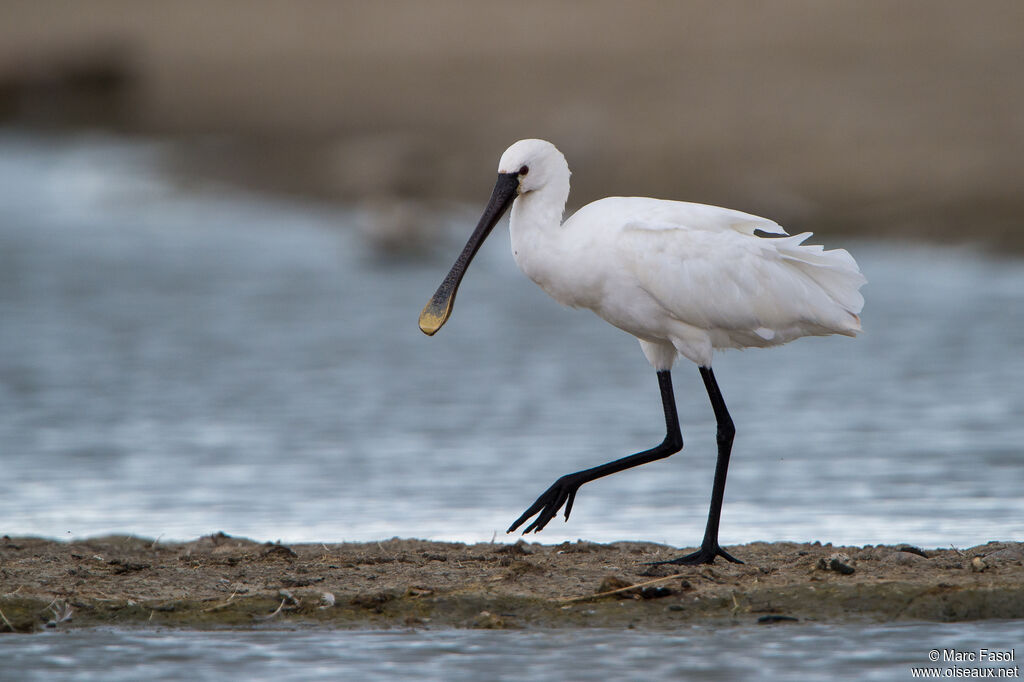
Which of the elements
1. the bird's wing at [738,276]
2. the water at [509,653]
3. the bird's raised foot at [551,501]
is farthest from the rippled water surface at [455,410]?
the water at [509,653]

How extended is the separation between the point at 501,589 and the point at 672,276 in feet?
5.72

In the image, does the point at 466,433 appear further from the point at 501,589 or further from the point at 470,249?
the point at 501,589

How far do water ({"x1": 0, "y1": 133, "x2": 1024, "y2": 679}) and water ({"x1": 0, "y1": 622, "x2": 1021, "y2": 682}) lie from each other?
2 centimetres

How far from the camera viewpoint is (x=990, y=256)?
72.0 feet

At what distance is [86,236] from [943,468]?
764 inches

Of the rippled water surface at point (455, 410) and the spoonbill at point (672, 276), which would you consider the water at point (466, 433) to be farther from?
the spoonbill at point (672, 276)

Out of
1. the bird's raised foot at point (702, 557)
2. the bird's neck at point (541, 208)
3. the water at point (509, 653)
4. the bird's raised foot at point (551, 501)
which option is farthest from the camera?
the bird's neck at point (541, 208)

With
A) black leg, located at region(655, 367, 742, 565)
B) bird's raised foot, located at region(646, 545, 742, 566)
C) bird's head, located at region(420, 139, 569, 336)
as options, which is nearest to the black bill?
bird's head, located at region(420, 139, 569, 336)

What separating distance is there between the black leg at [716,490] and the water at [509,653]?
1.01 metres

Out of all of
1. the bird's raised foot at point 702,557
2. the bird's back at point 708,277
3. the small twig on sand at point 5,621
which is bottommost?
the small twig on sand at point 5,621

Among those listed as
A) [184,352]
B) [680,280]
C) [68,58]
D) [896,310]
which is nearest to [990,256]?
[896,310]

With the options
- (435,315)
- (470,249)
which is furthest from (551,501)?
(470,249)

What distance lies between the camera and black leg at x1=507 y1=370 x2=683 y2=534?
776cm

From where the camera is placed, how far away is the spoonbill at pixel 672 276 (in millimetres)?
7648
